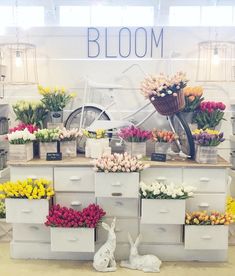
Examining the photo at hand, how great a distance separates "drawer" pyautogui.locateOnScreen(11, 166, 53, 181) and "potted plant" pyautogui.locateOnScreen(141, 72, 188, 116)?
949mm

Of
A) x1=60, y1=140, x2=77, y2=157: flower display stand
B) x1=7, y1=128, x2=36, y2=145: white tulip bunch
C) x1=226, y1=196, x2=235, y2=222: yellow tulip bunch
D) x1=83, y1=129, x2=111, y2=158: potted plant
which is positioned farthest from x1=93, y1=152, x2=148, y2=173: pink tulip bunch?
x1=226, y1=196, x2=235, y2=222: yellow tulip bunch

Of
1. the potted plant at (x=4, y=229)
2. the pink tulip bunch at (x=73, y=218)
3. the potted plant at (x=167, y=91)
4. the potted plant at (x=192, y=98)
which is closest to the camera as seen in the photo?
the pink tulip bunch at (x=73, y=218)

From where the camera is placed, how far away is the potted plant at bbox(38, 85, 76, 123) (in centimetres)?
308

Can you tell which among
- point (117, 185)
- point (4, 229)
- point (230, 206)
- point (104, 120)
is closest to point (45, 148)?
point (104, 120)

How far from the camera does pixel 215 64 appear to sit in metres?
3.23

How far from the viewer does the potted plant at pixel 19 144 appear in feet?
9.19

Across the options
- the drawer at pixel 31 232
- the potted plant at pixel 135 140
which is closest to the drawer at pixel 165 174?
the potted plant at pixel 135 140

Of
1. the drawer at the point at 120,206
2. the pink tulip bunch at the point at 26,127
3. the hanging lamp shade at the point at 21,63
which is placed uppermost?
the hanging lamp shade at the point at 21,63

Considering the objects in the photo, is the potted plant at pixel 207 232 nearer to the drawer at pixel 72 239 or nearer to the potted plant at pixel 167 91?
the drawer at pixel 72 239

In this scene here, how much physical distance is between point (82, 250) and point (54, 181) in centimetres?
55

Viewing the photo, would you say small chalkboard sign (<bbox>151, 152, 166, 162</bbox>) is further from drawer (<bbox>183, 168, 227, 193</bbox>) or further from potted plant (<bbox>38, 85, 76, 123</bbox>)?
potted plant (<bbox>38, 85, 76, 123</bbox>)

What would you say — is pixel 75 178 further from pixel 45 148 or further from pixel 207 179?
pixel 207 179

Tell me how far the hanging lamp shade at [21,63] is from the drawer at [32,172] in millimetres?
838

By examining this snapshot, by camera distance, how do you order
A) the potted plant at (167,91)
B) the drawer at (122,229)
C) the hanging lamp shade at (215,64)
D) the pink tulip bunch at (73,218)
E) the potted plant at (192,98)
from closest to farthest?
the pink tulip bunch at (73,218) → the potted plant at (167,91) → the drawer at (122,229) → the potted plant at (192,98) → the hanging lamp shade at (215,64)
